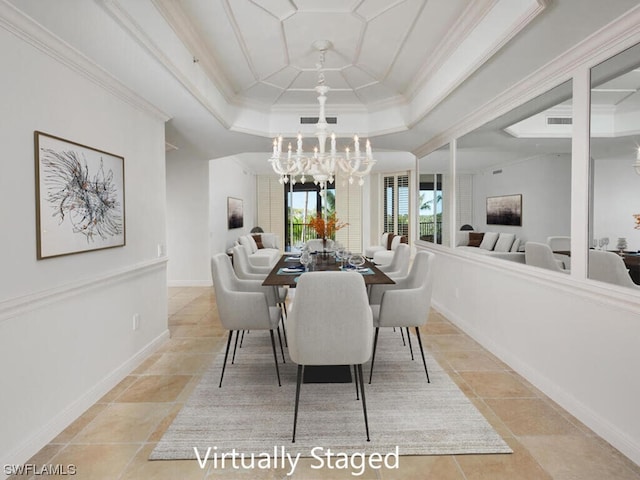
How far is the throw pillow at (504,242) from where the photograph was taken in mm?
3399

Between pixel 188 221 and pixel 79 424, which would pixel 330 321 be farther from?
pixel 188 221

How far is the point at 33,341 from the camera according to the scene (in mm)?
2145

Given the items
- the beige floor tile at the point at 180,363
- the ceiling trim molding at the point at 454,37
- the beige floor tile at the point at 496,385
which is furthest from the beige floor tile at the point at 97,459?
the ceiling trim molding at the point at 454,37

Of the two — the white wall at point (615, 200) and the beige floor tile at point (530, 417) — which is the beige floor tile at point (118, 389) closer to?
the beige floor tile at point (530, 417)

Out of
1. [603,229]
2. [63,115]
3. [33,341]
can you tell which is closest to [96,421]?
[33,341]

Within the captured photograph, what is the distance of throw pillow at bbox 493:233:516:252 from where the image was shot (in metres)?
3.40

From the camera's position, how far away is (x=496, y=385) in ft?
9.59

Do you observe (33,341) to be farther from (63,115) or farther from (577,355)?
(577,355)

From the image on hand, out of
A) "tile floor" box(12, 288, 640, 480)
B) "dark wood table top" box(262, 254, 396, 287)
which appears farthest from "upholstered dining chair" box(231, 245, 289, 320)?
"tile floor" box(12, 288, 640, 480)

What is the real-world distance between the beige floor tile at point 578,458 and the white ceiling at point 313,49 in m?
2.34

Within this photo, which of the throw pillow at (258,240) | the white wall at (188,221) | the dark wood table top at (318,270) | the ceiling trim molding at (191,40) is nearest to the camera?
the ceiling trim molding at (191,40)

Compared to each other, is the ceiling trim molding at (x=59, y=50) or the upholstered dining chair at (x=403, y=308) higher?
the ceiling trim molding at (x=59, y=50)

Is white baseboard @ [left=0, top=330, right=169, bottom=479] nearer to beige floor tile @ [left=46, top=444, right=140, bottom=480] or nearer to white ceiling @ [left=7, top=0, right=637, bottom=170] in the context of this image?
beige floor tile @ [left=46, top=444, right=140, bottom=480]

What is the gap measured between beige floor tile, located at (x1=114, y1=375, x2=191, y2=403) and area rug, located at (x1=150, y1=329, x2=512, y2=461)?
17cm
